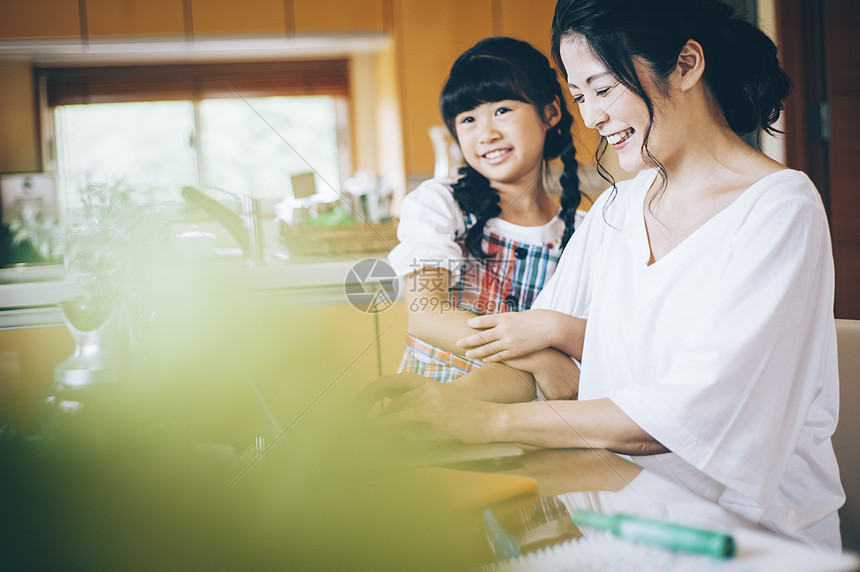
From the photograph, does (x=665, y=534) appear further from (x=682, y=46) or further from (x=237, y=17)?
(x=237, y=17)

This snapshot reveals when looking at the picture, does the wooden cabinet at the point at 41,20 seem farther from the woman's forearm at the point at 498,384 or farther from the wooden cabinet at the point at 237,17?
the woman's forearm at the point at 498,384

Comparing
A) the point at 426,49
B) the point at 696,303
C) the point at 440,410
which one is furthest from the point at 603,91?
the point at 426,49

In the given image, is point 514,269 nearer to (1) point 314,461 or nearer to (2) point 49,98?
(1) point 314,461

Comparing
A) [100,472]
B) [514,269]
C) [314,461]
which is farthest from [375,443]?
[514,269]

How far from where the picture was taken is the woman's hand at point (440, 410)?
0.49 meters

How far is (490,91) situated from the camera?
842 mm

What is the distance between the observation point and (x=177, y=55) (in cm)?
214

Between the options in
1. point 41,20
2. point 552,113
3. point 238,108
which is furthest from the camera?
point 238,108

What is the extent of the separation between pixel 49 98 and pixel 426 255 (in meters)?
1.78

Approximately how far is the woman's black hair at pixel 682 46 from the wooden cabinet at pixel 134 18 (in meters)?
1.66

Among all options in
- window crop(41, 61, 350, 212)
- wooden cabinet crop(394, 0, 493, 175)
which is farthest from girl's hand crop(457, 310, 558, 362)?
wooden cabinet crop(394, 0, 493, 175)

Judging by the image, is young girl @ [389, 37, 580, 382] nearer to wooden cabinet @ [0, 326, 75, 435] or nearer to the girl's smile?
the girl's smile

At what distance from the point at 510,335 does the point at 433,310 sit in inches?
Answer: 6.2

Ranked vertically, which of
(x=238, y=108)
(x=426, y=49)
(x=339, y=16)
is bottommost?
(x=238, y=108)
